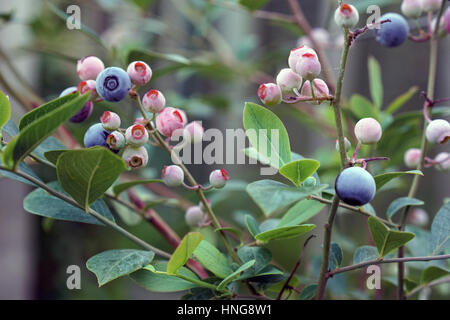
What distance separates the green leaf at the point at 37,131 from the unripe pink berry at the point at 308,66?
154 millimetres

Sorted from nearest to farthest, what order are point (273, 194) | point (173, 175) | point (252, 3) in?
point (273, 194) < point (173, 175) < point (252, 3)

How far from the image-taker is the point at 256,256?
1.31ft

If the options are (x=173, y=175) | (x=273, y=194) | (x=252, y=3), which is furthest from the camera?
(x=252, y=3)

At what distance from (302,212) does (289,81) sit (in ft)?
0.46

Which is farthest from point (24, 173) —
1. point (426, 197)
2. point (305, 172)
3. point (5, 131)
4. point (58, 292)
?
point (58, 292)

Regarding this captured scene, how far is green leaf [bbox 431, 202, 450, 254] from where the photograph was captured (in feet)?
1.27

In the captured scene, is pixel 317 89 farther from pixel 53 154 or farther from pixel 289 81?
pixel 53 154

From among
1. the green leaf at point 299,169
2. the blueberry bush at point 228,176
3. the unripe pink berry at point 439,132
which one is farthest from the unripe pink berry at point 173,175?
the unripe pink berry at point 439,132

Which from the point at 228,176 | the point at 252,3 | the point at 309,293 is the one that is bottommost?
the point at 309,293

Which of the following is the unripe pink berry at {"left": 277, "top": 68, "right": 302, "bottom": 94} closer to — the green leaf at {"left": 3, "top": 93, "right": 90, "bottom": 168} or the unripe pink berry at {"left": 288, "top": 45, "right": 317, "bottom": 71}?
the unripe pink berry at {"left": 288, "top": 45, "right": 317, "bottom": 71}

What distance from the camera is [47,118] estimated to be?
0.28m

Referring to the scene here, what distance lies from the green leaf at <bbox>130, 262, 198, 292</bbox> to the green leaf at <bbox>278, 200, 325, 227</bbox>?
110mm

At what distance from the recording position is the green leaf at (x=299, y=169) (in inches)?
12.4

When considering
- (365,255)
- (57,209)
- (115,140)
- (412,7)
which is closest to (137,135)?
(115,140)
